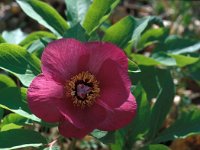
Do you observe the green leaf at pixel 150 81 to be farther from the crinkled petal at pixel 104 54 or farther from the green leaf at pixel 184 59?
the crinkled petal at pixel 104 54

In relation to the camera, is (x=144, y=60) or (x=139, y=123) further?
(x=144, y=60)

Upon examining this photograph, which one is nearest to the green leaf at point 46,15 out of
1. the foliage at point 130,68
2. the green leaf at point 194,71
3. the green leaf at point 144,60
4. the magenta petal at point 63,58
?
the foliage at point 130,68

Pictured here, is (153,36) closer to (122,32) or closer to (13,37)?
(122,32)

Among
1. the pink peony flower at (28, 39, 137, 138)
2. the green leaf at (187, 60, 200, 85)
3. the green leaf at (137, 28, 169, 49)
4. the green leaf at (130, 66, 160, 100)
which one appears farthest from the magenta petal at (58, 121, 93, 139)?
the green leaf at (187, 60, 200, 85)

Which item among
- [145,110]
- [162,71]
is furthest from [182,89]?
[145,110]

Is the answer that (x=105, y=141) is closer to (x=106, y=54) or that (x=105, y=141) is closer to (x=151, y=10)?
(x=106, y=54)

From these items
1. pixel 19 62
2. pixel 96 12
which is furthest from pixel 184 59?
pixel 19 62

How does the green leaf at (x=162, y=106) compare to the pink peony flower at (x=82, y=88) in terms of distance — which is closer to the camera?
the pink peony flower at (x=82, y=88)
